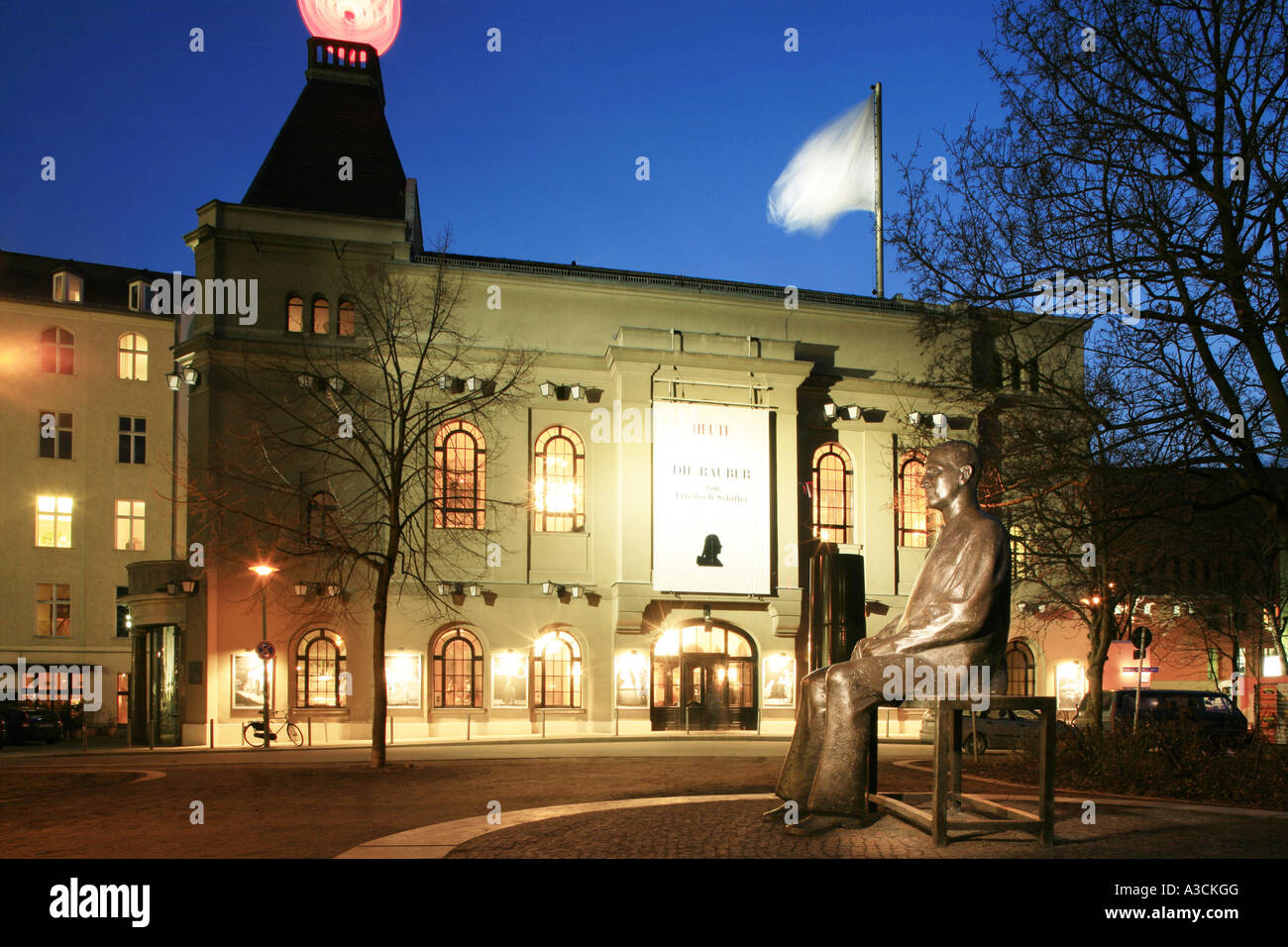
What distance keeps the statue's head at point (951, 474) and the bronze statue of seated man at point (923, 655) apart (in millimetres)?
208

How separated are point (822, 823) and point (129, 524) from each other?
46.9 metres

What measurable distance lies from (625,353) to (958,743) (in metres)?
25.1

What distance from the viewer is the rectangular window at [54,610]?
4609cm

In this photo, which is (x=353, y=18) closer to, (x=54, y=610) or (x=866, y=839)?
(x=54, y=610)

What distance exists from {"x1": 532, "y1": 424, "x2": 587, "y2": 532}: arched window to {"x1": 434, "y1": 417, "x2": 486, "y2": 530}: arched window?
1.83 meters

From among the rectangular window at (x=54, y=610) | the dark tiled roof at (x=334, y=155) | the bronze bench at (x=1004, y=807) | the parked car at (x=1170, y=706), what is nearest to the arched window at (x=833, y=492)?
the parked car at (x=1170, y=706)

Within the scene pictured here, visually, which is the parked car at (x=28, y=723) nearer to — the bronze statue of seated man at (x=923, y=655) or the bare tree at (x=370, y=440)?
the bare tree at (x=370, y=440)

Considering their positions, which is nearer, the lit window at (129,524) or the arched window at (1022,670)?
the arched window at (1022,670)

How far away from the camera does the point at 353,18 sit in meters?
37.5

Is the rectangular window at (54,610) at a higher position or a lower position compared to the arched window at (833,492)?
lower

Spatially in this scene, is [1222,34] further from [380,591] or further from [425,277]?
[425,277]

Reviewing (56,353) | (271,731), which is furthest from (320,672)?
(56,353)
